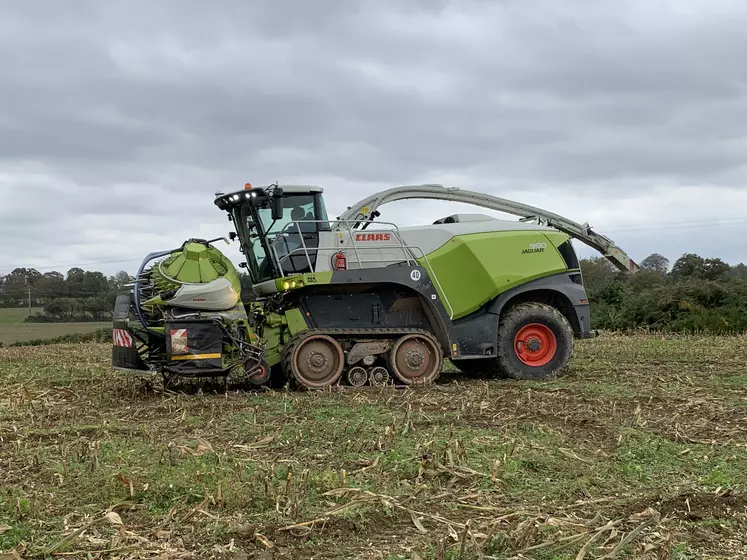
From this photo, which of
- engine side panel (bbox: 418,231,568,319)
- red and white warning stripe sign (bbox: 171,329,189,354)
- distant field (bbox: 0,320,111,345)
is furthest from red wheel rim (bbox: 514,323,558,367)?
distant field (bbox: 0,320,111,345)

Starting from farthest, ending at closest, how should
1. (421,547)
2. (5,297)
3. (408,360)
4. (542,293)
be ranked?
1. (5,297)
2. (542,293)
3. (408,360)
4. (421,547)

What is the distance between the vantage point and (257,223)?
1007 cm

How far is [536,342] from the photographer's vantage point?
1068 centimetres

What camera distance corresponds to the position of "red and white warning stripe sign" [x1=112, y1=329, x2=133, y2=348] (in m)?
8.89

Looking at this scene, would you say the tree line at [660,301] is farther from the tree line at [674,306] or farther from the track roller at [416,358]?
the track roller at [416,358]

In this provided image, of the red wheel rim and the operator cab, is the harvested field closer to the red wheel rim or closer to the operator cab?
the red wheel rim

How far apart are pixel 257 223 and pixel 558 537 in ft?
23.5

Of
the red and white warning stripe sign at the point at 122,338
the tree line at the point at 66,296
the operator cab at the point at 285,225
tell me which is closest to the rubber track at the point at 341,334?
the operator cab at the point at 285,225

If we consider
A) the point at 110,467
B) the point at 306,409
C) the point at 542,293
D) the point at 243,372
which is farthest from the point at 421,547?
the point at 542,293

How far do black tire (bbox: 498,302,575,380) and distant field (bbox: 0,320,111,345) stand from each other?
19.2 m

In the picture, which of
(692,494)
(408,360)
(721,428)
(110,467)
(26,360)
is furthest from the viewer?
(26,360)

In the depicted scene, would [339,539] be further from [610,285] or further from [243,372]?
[610,285]

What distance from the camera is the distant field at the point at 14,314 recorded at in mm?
35656

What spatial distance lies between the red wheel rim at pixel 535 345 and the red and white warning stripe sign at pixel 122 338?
5.35 m
